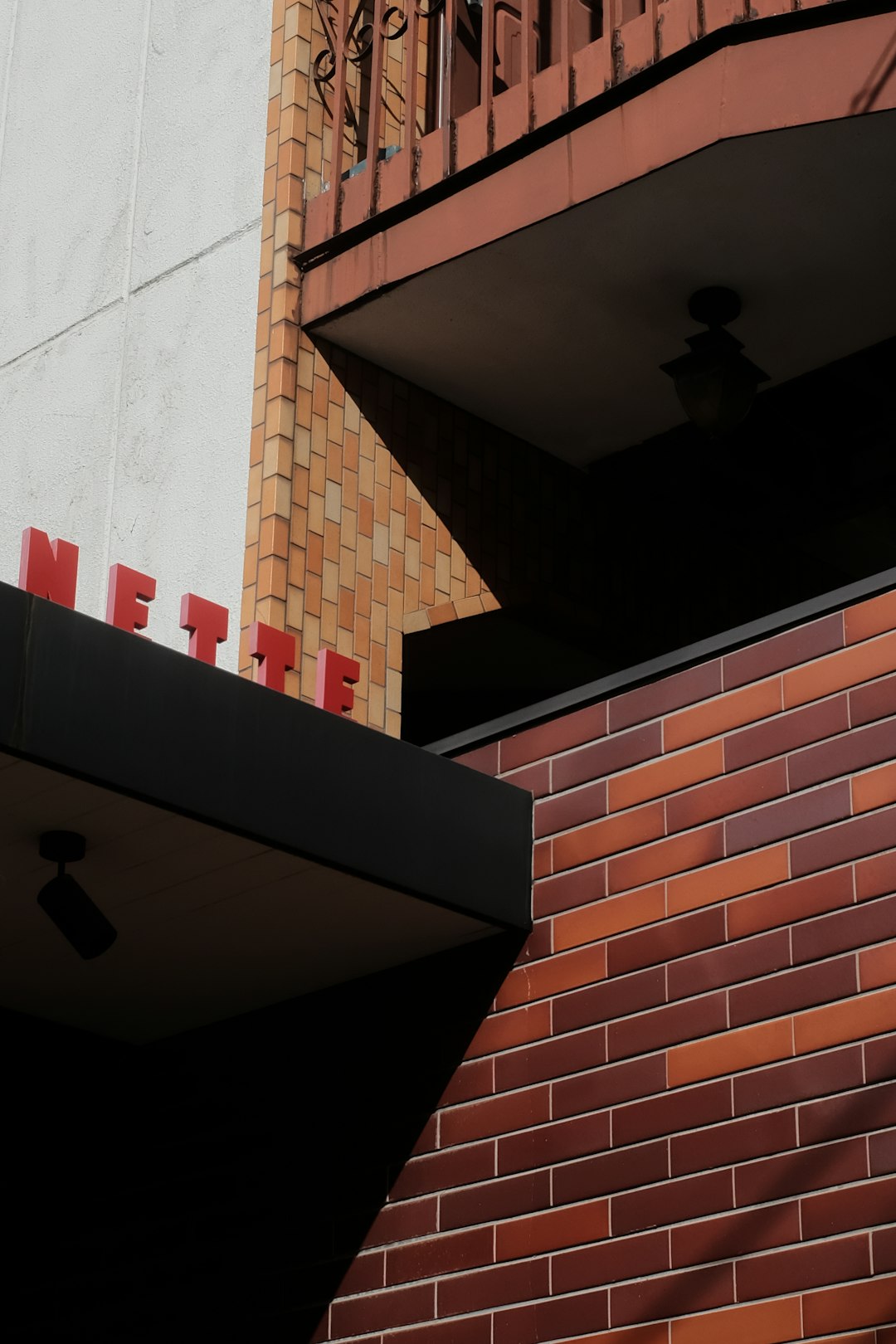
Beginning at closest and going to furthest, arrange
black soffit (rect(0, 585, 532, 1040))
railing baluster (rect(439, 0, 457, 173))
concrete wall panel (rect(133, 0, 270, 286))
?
1. black soffit (rect(0, 585, 532, 1040))
2. railing baluster (rect(439, 0, 457, 173))
3. concrete wall panel (rect(133, 0, 270, 286))

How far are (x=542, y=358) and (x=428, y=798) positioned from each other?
2.48 m

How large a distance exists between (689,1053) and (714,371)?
114 inches

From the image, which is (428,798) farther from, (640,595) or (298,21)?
(298,21)

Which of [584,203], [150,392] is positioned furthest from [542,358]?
[150,392]

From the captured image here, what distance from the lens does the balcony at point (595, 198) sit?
709 cm

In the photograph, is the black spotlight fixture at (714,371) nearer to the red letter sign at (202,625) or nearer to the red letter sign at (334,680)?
the red letter sign at (334,680)

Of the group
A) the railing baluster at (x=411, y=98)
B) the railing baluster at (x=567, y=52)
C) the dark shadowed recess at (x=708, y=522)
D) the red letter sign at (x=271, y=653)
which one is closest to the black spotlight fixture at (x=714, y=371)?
the dark shadowed recess at (x=708, y=522)

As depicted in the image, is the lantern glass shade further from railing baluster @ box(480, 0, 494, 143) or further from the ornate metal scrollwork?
the ornate metal scrollwork

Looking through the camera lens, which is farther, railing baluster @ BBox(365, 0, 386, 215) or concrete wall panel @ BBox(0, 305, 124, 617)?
concrete wall panel @ BBox(0, 305, 124, 617)

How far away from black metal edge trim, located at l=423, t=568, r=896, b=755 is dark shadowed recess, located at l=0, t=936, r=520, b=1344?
2.64 feet

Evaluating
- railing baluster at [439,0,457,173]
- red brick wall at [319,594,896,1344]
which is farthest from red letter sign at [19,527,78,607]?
railing baluster at [439,0,457,173]

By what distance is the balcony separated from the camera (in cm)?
709

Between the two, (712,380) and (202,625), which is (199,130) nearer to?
(712,380)

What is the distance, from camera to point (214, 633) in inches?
278
